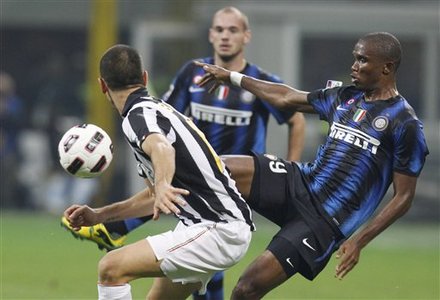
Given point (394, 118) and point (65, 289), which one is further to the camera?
point (65, 289)

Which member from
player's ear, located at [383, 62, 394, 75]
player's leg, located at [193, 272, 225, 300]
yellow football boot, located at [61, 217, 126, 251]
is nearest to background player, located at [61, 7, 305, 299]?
player's leg, located at [193, 272, 225, 300]

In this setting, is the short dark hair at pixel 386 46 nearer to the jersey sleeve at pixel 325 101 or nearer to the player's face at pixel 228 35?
the jersey sleeve at pixel 325 101

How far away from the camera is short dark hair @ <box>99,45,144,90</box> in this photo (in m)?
7.85

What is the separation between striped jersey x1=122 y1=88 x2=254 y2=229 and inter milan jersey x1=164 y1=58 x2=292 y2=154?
252cm

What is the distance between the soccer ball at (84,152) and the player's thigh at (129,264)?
69 centimetres

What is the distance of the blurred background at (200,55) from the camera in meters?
21.7

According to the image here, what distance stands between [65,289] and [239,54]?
120 inches

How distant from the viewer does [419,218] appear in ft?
69.5

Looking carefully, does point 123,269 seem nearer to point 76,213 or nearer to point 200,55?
point 76,213

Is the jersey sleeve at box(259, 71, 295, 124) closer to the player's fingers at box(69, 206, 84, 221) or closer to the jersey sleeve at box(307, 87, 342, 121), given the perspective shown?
the jersey sleeve at box(307, 87, 342, 121)

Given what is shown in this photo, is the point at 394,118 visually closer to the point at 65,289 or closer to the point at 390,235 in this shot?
the point at 65,289

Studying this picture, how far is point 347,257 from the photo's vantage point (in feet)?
26.9

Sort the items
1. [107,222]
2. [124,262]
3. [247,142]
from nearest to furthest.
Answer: [124,262], [107,222], [247,142]

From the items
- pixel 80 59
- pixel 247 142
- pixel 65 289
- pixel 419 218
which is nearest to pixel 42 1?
pixel 80 59
